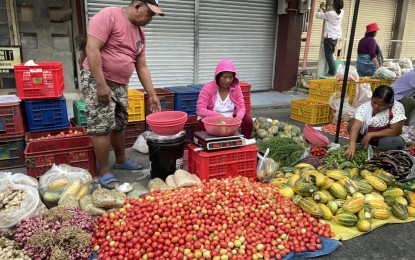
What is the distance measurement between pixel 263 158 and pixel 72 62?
16.0 feet

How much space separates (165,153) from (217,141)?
61 cm

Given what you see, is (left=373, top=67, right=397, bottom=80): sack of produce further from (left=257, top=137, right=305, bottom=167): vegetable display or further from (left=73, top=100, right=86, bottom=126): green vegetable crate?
(left=73, top=100, right=86, bottom=126): green vegetable crate

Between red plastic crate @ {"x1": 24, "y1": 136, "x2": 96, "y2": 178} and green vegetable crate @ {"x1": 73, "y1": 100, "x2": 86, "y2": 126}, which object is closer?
red plastic crate @ {"x1": 24, "y1": 136, "x2": 96, "y2": 178}

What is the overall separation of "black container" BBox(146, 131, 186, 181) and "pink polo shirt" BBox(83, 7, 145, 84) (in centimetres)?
77

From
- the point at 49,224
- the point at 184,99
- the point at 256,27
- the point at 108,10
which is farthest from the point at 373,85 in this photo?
the point at 49,224

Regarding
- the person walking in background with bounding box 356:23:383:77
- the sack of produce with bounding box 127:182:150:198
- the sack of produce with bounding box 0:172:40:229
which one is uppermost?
the person walking in background with bounding box 356:23:383:77

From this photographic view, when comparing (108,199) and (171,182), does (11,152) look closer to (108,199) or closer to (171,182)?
(108,199)

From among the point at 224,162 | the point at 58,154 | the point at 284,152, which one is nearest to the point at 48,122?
the point at 58,154

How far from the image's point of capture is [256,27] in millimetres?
8914

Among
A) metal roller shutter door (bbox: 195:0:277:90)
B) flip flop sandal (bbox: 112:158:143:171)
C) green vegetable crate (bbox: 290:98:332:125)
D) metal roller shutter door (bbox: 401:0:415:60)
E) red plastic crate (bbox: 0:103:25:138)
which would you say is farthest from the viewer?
metal roller shutter door (bbox: 401:0:415:60)

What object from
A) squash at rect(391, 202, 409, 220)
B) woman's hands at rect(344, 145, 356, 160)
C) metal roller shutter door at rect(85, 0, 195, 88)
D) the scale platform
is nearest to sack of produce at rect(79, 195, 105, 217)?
the scale platform

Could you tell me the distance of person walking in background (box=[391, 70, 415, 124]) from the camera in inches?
194

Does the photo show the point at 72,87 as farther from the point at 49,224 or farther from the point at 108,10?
the point at 49,224

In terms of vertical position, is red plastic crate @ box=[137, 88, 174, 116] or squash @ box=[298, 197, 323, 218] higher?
red plastic crate @ box=[137, 88, 174, 116]
